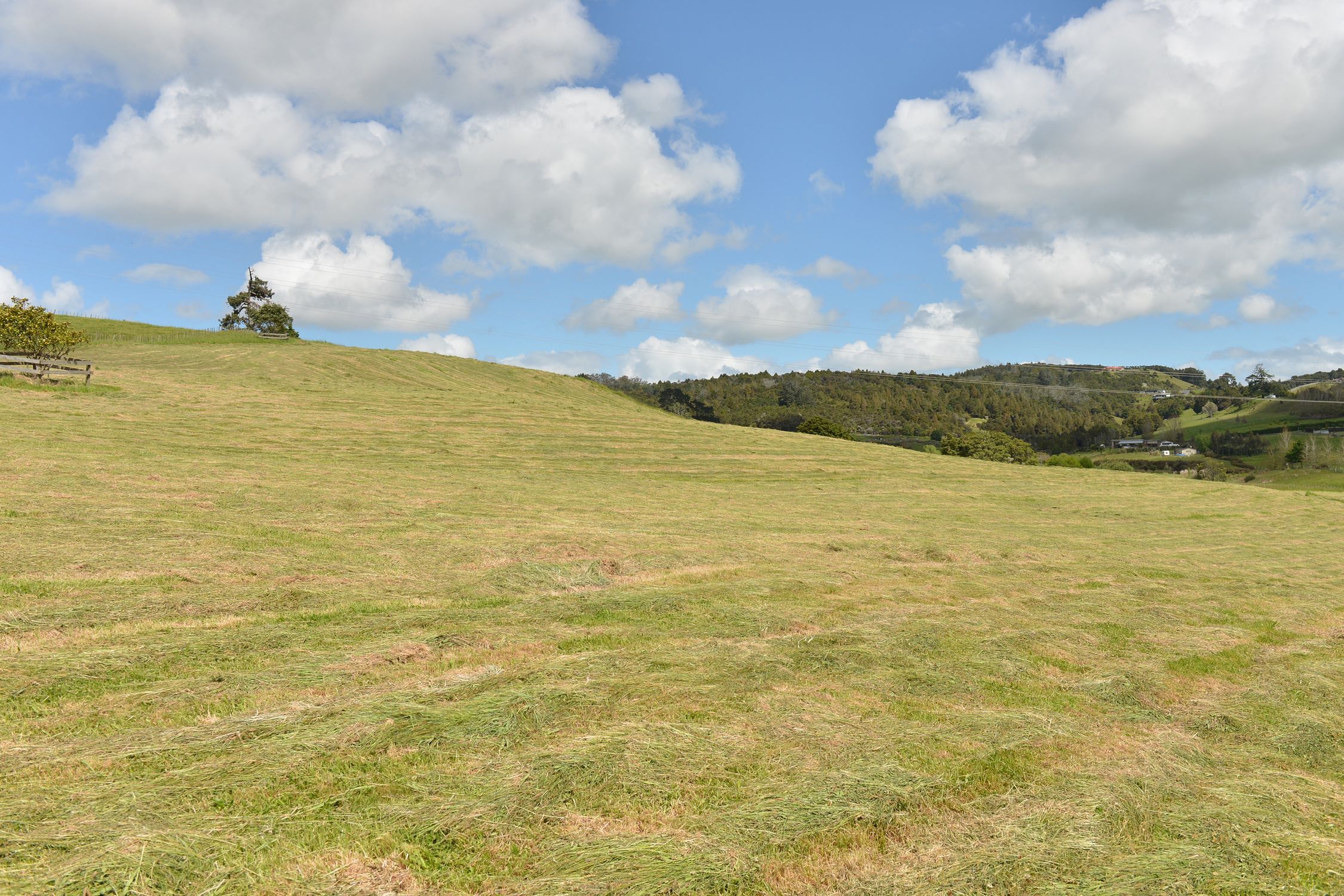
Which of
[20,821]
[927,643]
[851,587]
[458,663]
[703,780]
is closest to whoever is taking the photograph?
[20,821]

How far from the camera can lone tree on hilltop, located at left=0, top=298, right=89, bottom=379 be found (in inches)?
1585

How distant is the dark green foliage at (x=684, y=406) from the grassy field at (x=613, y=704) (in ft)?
382

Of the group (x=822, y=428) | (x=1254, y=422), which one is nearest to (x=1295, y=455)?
(x=1254, y=422)

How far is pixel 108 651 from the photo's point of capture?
8.62 meters

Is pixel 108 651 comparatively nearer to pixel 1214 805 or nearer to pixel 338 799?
pixel 338 799

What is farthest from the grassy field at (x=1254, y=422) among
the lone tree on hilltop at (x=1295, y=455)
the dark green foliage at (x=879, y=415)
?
the lone tree on hilltop at (x=1295, y=455)

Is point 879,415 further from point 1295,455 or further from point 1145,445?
point 1295,455

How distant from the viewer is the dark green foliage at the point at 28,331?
40281 mm

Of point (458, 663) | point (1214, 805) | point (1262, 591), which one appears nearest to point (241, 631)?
point (458, 663)

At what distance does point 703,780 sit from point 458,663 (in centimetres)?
413

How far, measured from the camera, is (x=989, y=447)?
88062mm

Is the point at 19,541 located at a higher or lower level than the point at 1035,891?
higher

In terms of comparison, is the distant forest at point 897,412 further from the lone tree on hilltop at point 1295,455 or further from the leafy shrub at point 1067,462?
the leafy shrub at point 1067,462

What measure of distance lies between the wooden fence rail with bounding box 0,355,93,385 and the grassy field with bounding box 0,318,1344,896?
76.4 feet
